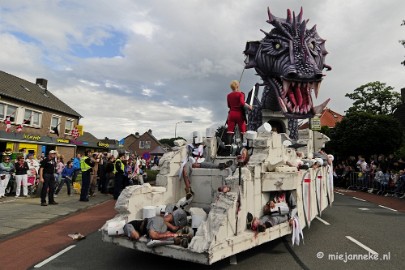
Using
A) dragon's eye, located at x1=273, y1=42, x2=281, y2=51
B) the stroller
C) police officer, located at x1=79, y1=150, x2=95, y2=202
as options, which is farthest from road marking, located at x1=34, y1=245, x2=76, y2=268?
dragon's eye, located at x1=273, y1=42, x2=281, y2=51

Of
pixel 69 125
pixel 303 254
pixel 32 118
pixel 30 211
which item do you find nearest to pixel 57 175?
pixel 30 211

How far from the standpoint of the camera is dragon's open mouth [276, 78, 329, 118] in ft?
Result: 30.4

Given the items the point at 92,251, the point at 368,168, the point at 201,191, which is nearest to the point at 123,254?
the point at 92,251

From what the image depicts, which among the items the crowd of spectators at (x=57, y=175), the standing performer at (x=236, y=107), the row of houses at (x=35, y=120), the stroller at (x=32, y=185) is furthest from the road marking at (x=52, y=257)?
A: the row of houses at (x=35, y=120)

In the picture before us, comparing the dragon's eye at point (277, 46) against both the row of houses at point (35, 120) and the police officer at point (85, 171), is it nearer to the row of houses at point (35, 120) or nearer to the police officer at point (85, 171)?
the police officer at point (85, 171)

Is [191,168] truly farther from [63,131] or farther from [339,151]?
[63,131]

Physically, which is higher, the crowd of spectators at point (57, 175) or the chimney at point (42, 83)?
the chimney at point (42, 83)

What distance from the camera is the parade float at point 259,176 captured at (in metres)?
4.35

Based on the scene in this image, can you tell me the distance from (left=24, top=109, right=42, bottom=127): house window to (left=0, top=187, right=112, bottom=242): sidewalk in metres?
17.4

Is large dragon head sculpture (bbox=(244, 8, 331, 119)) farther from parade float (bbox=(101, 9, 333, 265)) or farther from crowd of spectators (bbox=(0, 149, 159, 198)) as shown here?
crowd of spectators (bbox=(0, 149, 159, 198))

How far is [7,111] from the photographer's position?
24.5 m

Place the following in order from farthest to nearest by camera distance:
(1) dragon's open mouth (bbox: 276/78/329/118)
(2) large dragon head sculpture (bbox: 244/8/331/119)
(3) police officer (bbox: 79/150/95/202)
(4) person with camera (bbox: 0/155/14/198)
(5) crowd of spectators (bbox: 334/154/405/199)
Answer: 1. (5) crowd of spectators (bbox: 334/154/405/199)
2. (4) person with camera (bbox: 0/155/14/198)
3. (3) police officer (bbox: 79/150/95/202)
4. (1) dragon's open mouth (bbox: 276/78/329/118)
5. (2) large dragon head sculpture (bbox: 244/8/331/119)

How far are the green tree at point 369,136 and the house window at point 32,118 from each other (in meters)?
27.3

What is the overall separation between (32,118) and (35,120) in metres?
0.63
